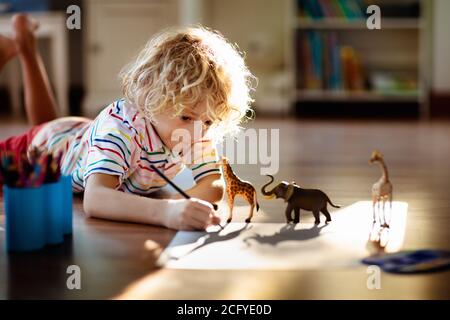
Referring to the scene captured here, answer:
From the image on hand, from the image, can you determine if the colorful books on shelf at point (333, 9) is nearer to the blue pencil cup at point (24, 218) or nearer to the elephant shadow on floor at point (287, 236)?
the elephant shadow on floor at point (287, 236)

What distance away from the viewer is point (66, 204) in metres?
1.30

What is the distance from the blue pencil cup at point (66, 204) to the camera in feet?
4.24

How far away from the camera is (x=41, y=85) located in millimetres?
2184

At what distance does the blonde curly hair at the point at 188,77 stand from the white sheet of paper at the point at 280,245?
21 centimetres

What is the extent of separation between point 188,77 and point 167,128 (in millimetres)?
125

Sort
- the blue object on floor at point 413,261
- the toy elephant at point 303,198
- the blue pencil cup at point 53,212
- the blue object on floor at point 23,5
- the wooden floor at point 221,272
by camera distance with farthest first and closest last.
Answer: the blue object on floor at point 23,5 → the toy elephant at point 303,198 → the blue pencil cup at point 53,212 → the blue object on floor at point 413,261 → the wooden floor at point 221,272

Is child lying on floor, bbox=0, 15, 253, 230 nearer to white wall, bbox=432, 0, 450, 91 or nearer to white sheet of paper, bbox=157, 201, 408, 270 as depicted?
white sheet of paper, bbox=157, 201, 408, 270

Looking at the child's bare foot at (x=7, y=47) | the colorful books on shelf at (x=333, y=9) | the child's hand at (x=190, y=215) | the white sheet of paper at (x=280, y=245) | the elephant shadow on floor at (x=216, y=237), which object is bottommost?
the white sheet of paper at (x=280, y=245)

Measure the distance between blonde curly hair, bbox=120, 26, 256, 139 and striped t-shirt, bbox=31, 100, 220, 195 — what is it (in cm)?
4

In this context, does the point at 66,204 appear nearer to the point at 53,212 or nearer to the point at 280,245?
the point at 53,212

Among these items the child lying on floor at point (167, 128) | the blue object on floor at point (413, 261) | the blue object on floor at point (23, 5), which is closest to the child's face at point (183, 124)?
the child lying on floor at point (167, 128)

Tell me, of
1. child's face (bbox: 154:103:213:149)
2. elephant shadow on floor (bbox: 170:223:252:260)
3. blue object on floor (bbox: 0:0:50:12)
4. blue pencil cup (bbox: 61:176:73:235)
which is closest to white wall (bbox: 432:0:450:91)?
blue object on floor (bbox: 0:0:50:12)
